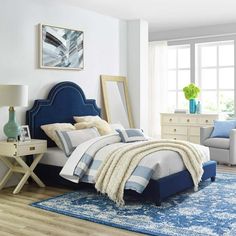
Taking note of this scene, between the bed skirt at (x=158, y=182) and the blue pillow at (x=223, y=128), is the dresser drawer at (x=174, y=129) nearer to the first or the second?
the blue pillow at (x=223, y=128)

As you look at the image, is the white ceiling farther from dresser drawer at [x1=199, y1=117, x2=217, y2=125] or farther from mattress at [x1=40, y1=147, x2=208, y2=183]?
mattress at [x1=40, y1=147, x2=208, y2=183]

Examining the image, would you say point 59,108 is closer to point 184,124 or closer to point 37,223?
point 37,223

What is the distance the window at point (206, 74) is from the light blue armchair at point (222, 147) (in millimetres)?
1207

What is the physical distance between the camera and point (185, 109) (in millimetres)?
8281

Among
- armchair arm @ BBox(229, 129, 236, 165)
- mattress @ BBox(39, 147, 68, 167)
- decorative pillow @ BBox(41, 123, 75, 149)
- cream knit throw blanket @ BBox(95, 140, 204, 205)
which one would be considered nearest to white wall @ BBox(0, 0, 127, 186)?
decorative pillow @ BBox(41, 123, 75, 149)

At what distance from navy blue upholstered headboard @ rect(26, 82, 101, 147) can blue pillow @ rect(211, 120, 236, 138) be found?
2113mm

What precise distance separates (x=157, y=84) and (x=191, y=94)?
100cm

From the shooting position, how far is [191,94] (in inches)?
306

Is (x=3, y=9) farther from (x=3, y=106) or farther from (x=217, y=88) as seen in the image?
(x=217, y=88)

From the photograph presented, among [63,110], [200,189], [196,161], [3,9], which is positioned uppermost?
[3,9]

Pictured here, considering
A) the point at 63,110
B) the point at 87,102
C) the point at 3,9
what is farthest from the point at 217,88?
the point at 3,9

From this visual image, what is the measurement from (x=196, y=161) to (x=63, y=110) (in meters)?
2.14

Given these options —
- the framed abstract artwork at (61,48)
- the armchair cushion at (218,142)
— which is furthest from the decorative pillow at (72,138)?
the armchair cushion at (218,142)

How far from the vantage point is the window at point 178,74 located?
839cm
